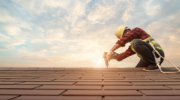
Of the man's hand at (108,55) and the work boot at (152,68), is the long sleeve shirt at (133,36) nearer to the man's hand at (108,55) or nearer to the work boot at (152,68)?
the man's hand at (108,55)

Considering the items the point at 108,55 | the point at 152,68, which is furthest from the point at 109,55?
the point at 152,68

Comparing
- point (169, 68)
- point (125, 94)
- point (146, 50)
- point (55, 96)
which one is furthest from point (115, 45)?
point (55, 96)

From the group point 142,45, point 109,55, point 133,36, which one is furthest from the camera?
point 109,55

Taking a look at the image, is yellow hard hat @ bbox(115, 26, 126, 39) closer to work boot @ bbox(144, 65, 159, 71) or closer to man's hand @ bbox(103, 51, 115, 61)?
man's hand @ bbox(103, 51, 115, 61)

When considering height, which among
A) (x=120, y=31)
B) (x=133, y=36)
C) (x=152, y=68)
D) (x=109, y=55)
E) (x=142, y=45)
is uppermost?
(x=120, y=31)

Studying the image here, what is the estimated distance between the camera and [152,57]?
265cm

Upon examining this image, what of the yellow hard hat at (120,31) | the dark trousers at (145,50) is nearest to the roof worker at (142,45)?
the dark trousers at (145,50)

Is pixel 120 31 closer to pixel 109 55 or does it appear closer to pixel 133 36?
pixel 133 36

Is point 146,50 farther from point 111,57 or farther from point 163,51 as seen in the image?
point 111,57

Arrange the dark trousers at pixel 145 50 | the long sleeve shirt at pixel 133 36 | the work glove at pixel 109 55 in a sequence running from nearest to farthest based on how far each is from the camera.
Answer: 1. the dark trousers at pixel 145 50
2. the long sleeve shirt at pixel 133 36
3. the work glove at pixel 109 55

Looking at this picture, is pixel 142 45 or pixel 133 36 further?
pixel 133 36

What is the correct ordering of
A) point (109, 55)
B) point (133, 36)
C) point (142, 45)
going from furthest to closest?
point (109, 55) < point (133, 36) < point (142, 45)

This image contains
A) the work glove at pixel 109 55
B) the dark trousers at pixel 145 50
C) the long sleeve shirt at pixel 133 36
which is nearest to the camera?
the dark trousers at pixel 145 50

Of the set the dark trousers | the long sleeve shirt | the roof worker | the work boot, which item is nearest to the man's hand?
the roof worker
